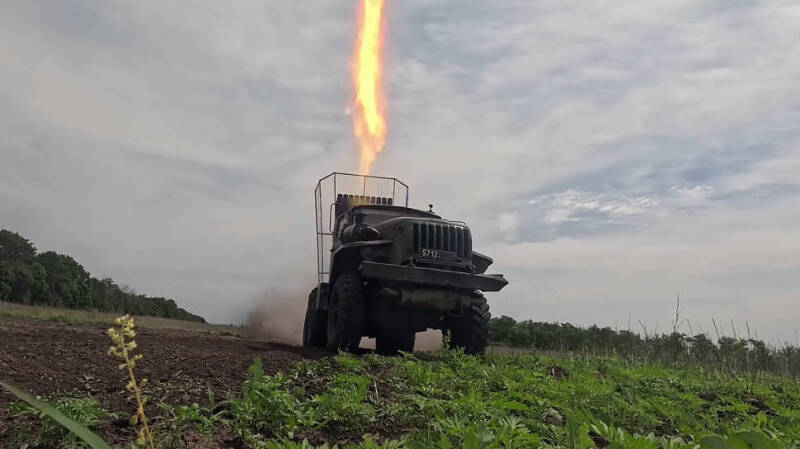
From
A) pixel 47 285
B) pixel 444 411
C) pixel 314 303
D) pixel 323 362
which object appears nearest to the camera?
pixel 444 411

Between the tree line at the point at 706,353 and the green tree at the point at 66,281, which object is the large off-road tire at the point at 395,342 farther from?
the green tree at the point at 66,281

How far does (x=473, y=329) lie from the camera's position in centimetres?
1077

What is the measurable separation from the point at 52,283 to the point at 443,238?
4848 cm

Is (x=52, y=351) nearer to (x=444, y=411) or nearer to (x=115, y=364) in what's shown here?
(x=115, y=364)

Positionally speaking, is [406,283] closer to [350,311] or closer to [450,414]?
[350,311]

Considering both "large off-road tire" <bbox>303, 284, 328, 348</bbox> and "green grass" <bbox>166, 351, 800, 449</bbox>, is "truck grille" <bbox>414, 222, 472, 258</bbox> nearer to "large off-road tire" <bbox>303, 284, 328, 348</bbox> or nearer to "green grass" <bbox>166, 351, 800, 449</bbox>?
"green grass" <bbox>166, 351, 800, 449</bbox>

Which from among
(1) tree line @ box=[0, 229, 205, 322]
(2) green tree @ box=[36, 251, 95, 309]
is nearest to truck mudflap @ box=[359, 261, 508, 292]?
(1) tree line @ box=[0, 229, 205, 322]

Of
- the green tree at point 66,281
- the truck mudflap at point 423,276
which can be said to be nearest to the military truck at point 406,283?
the truck mudflap at point 423,276

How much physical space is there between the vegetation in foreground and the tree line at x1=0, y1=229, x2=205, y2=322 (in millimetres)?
40975

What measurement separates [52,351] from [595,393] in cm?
617

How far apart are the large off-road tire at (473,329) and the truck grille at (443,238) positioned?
Result: 3.03 ft

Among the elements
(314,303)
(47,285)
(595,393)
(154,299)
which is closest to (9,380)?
→ (595,393)

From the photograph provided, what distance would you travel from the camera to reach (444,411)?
172 inches

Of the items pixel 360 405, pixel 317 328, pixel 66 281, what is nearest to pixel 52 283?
pixel 66 281
